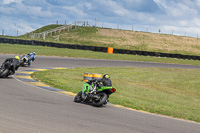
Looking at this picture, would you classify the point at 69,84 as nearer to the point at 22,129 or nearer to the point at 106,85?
the point at 106,85

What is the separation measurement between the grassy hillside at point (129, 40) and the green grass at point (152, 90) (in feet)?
131

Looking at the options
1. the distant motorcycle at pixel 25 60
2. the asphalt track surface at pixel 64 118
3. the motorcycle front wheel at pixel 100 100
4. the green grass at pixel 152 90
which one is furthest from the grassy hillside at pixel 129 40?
the asphalt track surface at pixel 64 118

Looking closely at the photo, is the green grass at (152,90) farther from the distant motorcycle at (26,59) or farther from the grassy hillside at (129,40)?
the grassy hillside at (129,40)

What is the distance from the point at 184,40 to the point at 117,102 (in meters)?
69.0

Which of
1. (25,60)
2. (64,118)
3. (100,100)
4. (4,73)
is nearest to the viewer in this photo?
(64,118)

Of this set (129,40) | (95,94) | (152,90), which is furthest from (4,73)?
(129,40)

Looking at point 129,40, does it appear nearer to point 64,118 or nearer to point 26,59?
point 26,59

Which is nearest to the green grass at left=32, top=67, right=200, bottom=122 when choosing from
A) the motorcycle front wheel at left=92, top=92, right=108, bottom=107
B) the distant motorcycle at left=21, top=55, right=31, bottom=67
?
the motorcycle front wheel at left=92, top=92, right=108, bottom=107

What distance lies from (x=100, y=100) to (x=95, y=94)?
0.35 meters

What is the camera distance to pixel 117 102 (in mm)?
12578

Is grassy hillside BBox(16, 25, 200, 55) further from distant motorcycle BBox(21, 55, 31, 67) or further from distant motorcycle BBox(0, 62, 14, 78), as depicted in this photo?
distant motorcycle BBox(0, 62, 14, 78)

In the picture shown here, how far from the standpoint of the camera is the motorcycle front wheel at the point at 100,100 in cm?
1049

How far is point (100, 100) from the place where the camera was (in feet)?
34.6

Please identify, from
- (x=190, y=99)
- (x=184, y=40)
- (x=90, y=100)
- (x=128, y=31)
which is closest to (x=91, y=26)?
(x=128, y=31)
